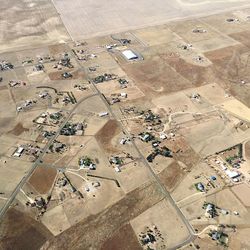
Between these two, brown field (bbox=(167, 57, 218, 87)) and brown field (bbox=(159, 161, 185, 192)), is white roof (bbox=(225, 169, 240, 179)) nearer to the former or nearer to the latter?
brown field (bbox=(159, 161, 185, 192))

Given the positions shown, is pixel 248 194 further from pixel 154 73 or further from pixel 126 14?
pixel 126 14

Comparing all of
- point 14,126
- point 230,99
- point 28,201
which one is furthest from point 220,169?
point 14,126

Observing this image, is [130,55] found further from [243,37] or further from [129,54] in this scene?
[243,37]

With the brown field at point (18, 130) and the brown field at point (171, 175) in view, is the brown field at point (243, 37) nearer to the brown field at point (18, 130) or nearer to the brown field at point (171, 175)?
the brown field at point (171, 175)

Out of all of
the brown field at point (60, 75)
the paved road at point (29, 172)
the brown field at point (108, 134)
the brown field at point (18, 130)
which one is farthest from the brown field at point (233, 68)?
the brown field at point (18, 130)

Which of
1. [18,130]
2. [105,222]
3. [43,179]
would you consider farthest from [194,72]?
[105,222]

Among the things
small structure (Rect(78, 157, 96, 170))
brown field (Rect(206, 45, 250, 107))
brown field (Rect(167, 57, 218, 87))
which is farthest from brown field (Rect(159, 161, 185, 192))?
brown field (Rect(167, 57, 218, 87))
